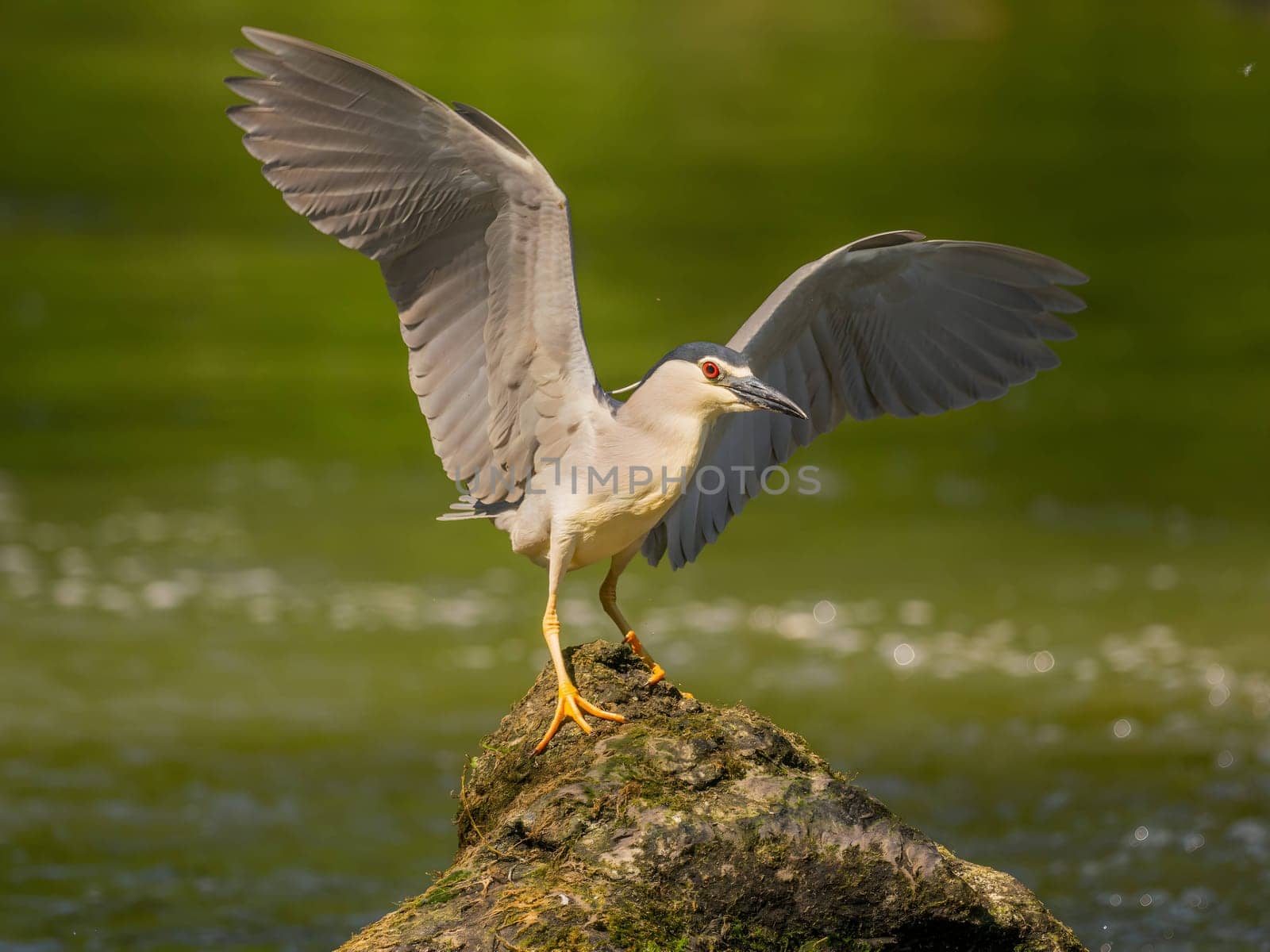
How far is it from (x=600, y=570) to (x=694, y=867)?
332 inches

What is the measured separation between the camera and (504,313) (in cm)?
619

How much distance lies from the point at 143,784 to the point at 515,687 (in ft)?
7.55

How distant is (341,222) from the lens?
615 centimetres

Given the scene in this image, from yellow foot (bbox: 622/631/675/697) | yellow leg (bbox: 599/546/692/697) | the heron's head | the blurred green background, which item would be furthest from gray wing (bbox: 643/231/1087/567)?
the blurred green background

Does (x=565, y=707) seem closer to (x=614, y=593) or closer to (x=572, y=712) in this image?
(x=572, y=712)

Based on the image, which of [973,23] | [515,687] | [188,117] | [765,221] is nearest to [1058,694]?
[515,687]

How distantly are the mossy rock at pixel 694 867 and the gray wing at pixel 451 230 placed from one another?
124 cm

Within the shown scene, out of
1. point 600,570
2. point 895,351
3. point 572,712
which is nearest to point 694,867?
point 572,712

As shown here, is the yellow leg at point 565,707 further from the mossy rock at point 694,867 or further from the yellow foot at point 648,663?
the yellow foot at point 648,663

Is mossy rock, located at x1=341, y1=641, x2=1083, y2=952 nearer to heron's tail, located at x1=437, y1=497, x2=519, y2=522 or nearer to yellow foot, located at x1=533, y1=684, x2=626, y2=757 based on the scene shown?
yellow foot, located at x1=533, y1=684, x2=626, y2=757

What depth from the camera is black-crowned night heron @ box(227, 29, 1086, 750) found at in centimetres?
588

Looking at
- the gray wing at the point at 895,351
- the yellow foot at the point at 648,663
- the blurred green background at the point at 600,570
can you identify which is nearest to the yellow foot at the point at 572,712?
the yellow foot at the point at 648,663

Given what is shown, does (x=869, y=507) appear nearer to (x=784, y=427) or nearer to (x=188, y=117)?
(x=784, y=427)

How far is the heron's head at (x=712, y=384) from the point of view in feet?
19.0
